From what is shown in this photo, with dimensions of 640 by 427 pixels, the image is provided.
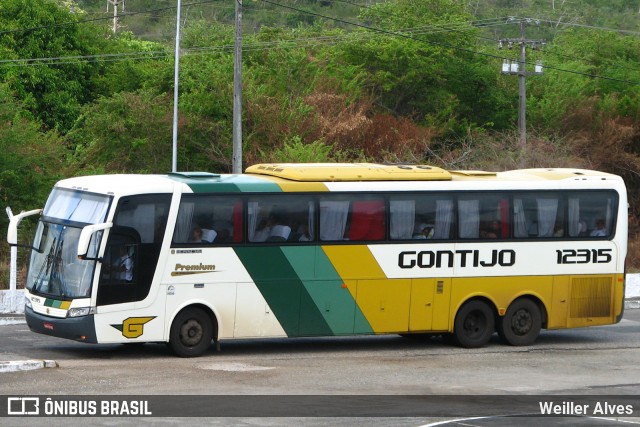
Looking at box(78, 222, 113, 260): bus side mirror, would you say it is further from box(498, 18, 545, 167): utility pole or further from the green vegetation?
box(498, 18, 545, 167): utility pole

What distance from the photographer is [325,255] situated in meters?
19.2

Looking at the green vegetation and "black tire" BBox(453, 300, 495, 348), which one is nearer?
"black tire" BBox(453, 300, 495, 348)

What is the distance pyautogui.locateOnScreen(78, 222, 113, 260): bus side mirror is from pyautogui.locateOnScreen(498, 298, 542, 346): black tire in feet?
24.1

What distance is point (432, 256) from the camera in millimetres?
20047

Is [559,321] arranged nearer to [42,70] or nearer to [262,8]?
[42,70]

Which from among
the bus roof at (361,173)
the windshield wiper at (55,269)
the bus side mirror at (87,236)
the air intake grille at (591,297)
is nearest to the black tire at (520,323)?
the air intake grille at (591,297)

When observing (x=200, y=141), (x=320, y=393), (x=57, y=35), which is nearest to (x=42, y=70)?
(x=57, y=35)

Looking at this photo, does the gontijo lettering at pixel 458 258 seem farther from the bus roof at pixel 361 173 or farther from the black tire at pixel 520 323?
the bus roof at pixel 361 173

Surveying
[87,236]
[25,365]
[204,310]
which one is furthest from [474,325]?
[25,365]

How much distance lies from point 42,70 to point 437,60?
1938cm

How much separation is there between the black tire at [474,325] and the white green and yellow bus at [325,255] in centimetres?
2

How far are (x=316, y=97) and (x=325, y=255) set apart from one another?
98.1ft

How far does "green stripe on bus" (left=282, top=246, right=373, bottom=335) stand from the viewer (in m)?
19.1

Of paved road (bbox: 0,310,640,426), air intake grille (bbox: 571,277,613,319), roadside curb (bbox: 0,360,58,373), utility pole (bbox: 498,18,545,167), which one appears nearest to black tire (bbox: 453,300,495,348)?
paved road (bbox: 0,310,640,426)
